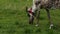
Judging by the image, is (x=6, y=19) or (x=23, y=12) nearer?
(x=6, y=19)

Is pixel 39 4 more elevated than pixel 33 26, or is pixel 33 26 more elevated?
pixel 39 4

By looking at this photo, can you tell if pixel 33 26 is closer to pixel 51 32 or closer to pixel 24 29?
pixel 24 29

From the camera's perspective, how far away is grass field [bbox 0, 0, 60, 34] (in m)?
10.7

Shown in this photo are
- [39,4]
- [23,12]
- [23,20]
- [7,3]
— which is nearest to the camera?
[39,4]

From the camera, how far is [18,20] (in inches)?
505

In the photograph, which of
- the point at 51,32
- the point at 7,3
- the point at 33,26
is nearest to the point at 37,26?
the point at 33,26

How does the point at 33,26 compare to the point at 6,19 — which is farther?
the point at 6,19

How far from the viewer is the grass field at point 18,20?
10.7 meters

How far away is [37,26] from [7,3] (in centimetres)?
511

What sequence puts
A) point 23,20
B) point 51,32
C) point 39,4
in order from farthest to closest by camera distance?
point 23,20 < point 39,4 < point 51,32

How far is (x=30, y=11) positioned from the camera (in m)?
12.1

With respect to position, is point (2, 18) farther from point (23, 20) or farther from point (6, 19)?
point (23, 20)

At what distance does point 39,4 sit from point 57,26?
1273 mm

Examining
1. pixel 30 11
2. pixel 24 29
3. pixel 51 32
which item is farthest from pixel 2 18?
pixel 51 32
